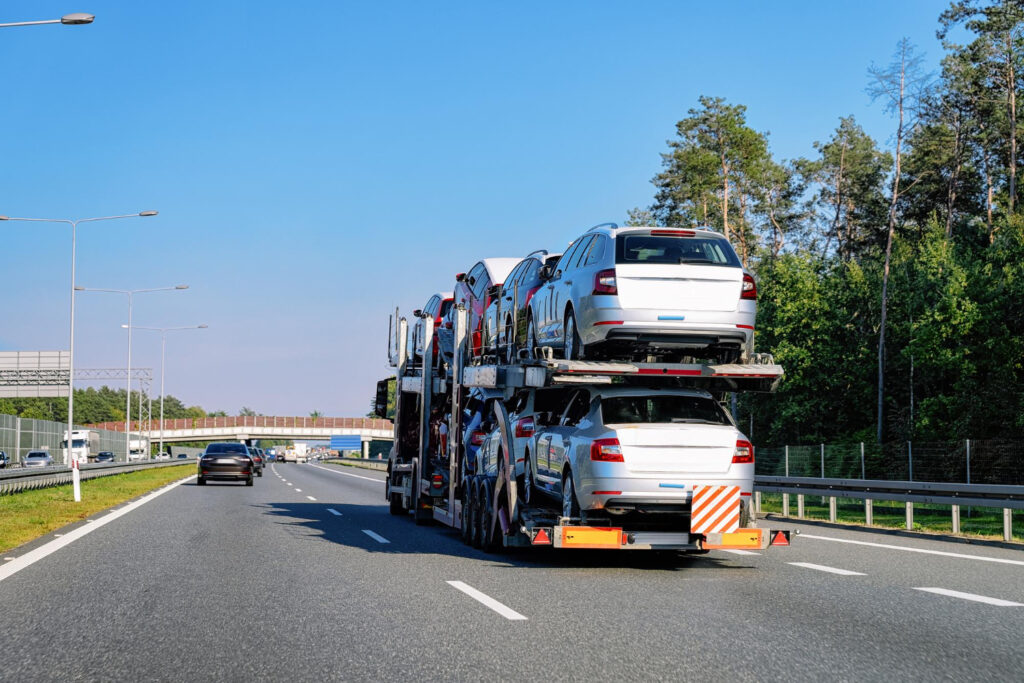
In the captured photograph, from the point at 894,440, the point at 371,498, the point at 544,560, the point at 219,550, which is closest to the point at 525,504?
the point at 544,560

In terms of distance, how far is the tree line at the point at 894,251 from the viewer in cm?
3991

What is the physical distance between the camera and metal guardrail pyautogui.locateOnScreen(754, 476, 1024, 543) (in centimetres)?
1641

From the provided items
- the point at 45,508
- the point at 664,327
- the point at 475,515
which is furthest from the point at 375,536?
the point at 45,508

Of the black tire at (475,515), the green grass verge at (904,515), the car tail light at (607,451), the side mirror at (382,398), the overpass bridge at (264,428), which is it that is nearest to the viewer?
the car tail light at (607,451)

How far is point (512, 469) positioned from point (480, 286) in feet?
16.7

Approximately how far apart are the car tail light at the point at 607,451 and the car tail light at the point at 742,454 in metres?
1.22

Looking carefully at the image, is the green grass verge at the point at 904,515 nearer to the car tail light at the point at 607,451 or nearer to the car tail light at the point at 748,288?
the car tail light at the point at 748,288

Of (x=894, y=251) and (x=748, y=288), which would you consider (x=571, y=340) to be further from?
(x=894, y=251)

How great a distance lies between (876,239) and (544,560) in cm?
5343

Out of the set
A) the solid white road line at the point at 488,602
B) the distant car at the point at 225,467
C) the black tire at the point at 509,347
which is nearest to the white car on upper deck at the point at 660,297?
the black tire at the point at 509,347

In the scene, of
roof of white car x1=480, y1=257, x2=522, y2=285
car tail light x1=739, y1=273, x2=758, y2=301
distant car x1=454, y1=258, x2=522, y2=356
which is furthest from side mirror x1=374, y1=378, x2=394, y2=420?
car tail light x1=739, y1=273, x2=758, y2=301

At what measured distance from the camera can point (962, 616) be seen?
28.2ft

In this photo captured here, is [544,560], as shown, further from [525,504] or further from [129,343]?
[129,343]

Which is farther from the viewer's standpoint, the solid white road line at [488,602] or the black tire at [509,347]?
the black tire at [509,347]
